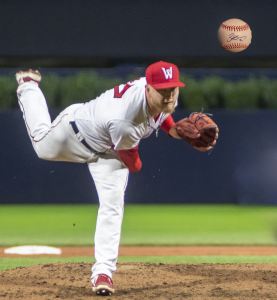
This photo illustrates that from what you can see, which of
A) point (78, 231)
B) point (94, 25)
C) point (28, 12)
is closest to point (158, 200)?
point (78, 231)

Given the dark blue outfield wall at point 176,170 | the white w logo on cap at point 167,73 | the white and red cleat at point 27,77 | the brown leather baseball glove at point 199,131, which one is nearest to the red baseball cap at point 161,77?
the white w logo on cap at point 167,73

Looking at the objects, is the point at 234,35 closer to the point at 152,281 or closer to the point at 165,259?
the point at 165,259

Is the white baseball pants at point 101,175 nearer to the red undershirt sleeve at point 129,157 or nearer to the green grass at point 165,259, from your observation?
the red undershirt sleeve at point 129,157

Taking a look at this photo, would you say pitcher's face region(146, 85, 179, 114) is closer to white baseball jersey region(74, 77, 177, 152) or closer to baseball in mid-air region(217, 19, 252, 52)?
white baseball jersey region(74, 77, 177, 152)

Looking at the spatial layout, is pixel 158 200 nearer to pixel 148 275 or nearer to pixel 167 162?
pixel 167 162

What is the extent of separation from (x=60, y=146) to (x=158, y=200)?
18.5 ft

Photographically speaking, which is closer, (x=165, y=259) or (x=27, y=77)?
(x=27, y=77)

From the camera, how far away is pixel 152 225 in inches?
292

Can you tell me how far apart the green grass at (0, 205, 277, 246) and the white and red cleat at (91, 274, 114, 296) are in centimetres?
262

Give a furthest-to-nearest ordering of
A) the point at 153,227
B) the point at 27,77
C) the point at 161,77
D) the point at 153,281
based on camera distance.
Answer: the point at 153,227 → the point at 27,77 → the point at 153,281 → the point at 161,77

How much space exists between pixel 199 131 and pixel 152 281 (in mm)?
1182

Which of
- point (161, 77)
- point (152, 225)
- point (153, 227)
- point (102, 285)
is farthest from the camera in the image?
point (152, 225)

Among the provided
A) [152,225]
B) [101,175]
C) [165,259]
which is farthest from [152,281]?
[152,225]

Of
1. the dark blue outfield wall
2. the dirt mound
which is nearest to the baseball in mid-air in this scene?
the dark blue outfield wall
